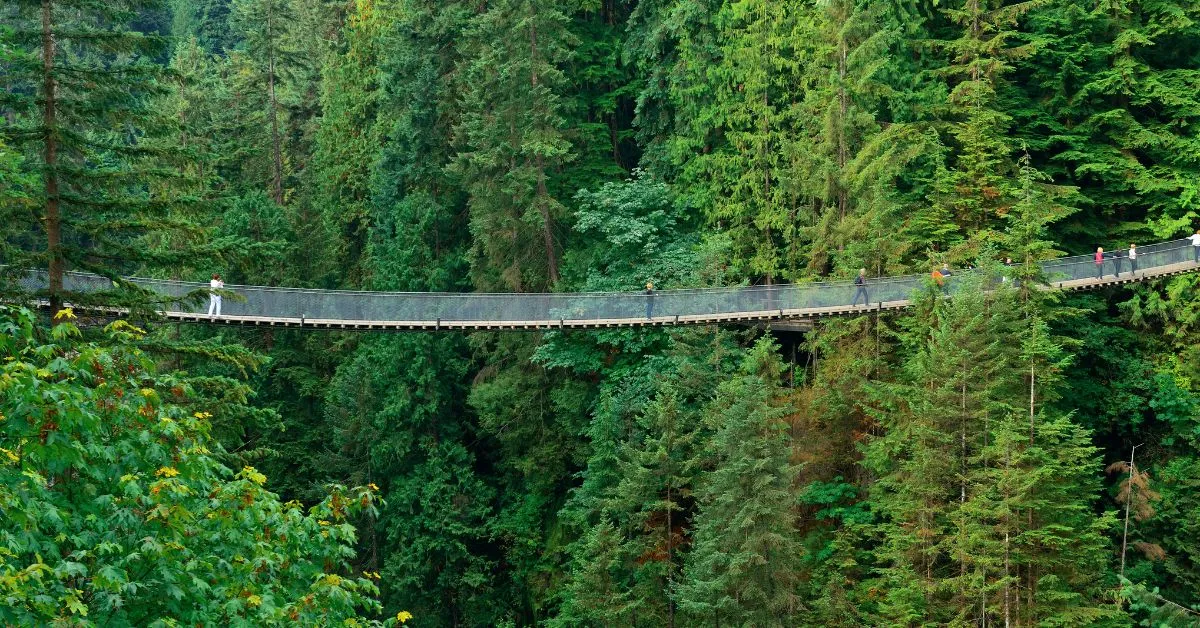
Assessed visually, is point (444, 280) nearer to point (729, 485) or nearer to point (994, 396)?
point (729, 485)

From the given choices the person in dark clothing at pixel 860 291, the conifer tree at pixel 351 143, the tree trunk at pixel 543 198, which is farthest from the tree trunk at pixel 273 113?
the person in dark clothing at pixel 860 291

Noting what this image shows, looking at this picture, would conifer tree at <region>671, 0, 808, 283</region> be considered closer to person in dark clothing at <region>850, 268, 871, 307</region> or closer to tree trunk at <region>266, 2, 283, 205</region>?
person in dark clothing at <region>850, 268, 871, 307</region>

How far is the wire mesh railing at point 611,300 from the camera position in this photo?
89.5ft

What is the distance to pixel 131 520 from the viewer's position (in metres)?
10.8

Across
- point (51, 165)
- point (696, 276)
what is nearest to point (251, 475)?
point (51, 165)

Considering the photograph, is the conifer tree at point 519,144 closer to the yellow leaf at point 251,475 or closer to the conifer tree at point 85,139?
the conifer tree at point 85,139

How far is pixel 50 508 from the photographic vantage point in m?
10.2

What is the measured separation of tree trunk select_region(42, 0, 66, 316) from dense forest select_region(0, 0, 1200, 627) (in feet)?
0.20

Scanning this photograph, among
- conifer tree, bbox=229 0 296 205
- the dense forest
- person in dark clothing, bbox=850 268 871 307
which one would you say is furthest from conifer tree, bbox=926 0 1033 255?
conifer tree, bbox=229 0 296 205

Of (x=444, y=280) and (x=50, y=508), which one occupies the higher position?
(x=444, y=280)

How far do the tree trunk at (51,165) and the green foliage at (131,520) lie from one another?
619 centimetres

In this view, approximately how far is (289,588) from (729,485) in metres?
15.7

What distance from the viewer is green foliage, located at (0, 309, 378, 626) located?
1012 centimetres

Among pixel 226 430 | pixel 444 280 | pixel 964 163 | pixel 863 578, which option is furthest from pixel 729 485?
pixel 444 280
